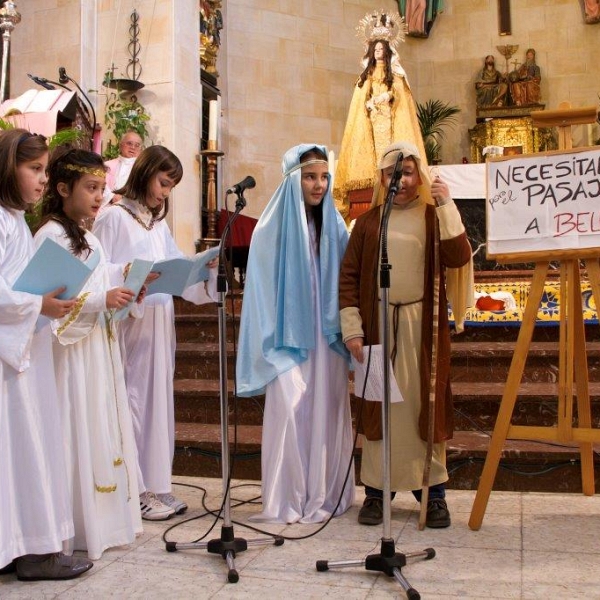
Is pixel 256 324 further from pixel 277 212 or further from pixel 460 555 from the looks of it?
pixel 460 555

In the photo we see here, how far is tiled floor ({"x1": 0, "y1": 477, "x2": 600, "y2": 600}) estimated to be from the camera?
264 centimetres

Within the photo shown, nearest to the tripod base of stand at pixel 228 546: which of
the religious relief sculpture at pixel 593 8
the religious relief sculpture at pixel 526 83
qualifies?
the religious relief sculpture at pixel 526 83

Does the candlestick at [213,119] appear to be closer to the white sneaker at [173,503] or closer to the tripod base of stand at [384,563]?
the white sneaker at [173,503]

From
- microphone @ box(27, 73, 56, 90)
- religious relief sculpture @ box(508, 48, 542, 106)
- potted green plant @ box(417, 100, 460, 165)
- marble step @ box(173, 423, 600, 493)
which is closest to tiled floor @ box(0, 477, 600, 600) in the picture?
marble step @ box(173, 423, 600, 493)

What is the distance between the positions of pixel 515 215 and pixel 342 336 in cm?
93

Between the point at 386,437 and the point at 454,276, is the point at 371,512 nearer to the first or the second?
the point at 386,437

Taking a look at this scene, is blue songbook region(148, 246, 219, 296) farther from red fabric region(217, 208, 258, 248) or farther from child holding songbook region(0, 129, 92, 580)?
red fabric region(217, 208, 258, 248)

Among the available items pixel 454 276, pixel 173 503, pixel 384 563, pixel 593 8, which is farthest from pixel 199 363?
pixel 593 8

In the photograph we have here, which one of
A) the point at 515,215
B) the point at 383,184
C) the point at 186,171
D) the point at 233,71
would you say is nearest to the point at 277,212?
the point at 383,184

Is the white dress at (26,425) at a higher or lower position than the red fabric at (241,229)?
lower

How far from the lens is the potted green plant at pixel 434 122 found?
11.5m

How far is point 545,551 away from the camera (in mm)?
3004

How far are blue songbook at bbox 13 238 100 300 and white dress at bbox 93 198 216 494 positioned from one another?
906 mm

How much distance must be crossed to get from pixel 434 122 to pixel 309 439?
8.99m
